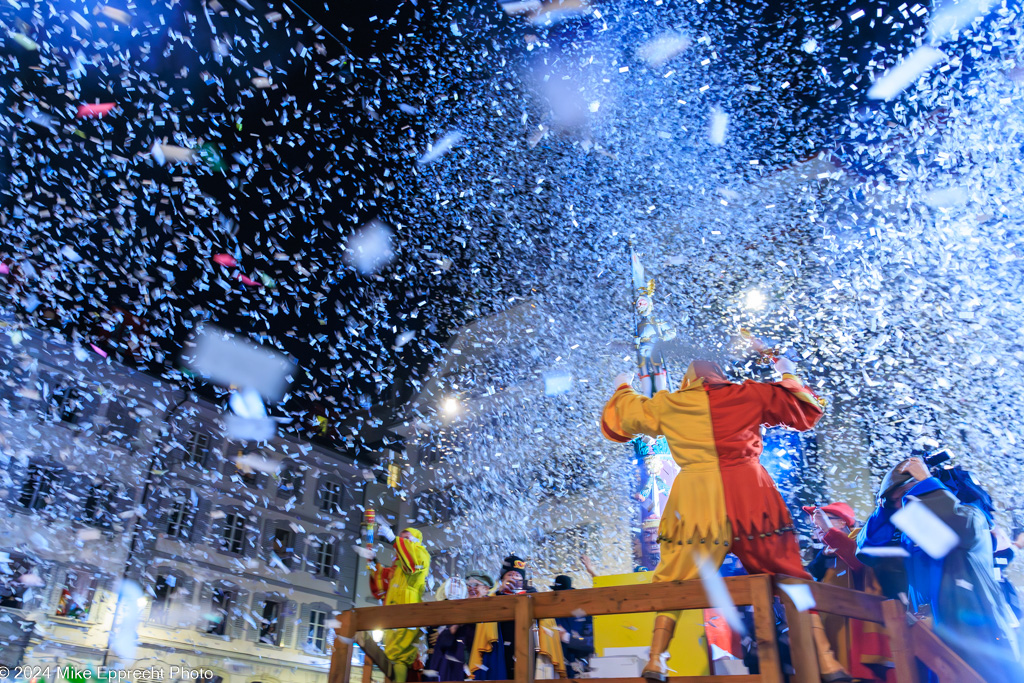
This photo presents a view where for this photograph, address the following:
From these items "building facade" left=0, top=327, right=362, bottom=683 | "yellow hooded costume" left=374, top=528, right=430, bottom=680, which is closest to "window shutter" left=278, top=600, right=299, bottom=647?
"building facade" left=0, top=327, right=362, bottom=683

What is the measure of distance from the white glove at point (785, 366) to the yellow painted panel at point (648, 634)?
1848mm

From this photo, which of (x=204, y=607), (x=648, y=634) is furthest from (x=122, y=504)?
(x=648, y=634)

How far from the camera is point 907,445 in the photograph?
13.7 meters

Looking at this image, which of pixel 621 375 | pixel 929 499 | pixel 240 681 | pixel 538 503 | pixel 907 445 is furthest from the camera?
pixel 240 681

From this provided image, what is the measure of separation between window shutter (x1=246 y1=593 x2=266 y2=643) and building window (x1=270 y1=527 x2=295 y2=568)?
Answer: 5.20 feet

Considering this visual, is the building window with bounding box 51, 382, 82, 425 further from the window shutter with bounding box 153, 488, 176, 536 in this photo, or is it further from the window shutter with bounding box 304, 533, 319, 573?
the window shutter with bounding box 304, 533, 319, 573

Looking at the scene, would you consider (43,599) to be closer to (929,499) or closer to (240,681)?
(240,681)

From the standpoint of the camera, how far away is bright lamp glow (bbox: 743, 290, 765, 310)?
1418cm

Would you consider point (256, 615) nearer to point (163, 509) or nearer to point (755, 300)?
point (163, 509)

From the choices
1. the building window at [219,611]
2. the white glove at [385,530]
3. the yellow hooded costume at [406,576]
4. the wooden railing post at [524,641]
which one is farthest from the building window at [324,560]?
the wooden railing post at [524,641]

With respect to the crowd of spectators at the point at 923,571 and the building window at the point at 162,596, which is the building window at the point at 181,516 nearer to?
the building window at the point at 162,596

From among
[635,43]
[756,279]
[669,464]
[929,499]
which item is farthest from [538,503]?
[929,499]

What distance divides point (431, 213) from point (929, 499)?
10.1 m

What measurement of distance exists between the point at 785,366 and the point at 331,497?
26.2m
